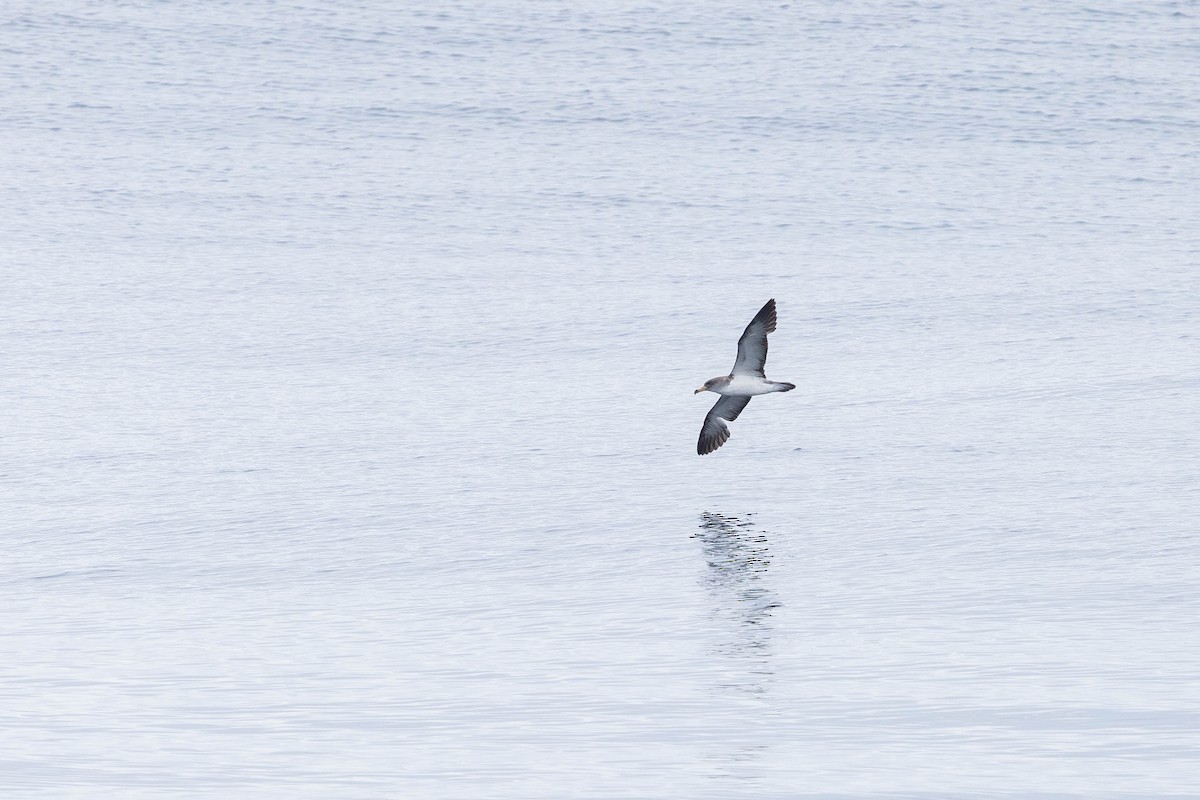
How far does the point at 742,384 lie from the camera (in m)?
24.4

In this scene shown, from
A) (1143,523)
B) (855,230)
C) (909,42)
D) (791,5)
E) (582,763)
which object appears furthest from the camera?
(791,5)

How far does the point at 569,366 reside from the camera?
1367 inches

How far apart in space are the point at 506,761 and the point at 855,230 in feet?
128

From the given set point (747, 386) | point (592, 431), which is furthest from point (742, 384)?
point (592, 431)

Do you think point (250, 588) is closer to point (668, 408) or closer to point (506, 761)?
point (506, 761)

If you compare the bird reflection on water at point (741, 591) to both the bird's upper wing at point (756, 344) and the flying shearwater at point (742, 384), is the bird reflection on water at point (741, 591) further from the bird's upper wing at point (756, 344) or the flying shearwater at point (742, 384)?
the bird's upper wing at point (756, 344)

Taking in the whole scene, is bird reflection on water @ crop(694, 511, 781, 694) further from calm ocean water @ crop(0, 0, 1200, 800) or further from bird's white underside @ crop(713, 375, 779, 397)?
bird's white underside @ crop(713, 375, 779, 397)

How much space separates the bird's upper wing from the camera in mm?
23109

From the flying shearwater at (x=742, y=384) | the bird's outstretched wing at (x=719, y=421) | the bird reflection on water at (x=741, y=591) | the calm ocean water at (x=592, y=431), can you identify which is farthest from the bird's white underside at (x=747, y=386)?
the bird reflection on water at (x=741, y=591)

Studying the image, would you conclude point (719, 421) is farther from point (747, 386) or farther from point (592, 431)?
point (592, 431)

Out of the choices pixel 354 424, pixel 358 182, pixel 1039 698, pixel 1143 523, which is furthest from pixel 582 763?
pixel 358 182

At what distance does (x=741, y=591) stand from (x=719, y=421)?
680 centimetres

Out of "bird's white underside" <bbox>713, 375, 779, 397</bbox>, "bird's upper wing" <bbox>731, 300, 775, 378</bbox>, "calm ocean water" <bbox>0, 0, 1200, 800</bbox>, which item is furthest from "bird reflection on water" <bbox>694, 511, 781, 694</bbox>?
"bird's upper wing" <bbox>731, 300, 775, 378</bbox>

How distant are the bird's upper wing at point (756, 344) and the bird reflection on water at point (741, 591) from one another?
2.23 meters
